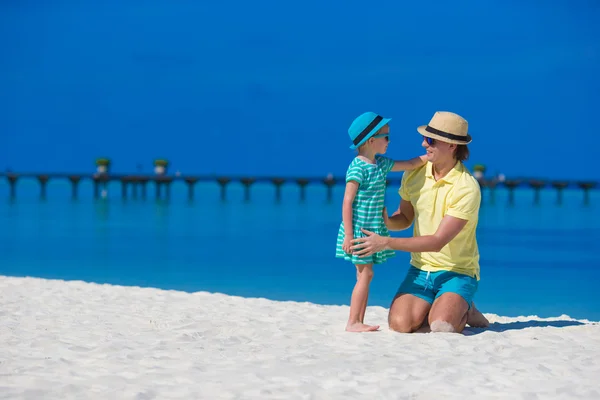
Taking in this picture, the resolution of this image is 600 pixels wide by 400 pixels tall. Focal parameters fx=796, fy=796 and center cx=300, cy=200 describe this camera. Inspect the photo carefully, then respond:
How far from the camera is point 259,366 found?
12.5 ft

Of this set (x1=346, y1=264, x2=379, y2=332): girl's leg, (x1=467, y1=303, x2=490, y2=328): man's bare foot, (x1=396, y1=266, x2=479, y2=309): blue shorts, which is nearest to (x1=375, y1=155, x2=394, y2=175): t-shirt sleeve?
(x1=346, y1=264, x2=379, y2=332): girl's leg

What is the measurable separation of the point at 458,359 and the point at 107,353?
178 cm

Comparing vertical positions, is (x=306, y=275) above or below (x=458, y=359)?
below

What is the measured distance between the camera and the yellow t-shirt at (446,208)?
4.58 m

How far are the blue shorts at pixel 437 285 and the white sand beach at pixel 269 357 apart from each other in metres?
0.26

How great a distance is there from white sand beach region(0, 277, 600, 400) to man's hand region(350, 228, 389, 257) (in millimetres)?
502

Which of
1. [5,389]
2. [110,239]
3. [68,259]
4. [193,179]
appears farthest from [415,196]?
[193,179]

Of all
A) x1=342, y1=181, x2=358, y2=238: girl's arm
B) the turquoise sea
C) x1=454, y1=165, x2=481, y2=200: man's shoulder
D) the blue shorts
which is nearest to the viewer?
x1=342, y1=181, x2=358, y2=238: girl's arm

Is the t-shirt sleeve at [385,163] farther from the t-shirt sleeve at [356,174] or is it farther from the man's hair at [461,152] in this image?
the man's hair at [461,152]

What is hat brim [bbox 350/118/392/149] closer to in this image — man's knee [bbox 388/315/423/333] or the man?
the man

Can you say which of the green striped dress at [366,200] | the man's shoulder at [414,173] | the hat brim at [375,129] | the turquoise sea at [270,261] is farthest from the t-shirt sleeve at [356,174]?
the turquoise sea at [270,261]

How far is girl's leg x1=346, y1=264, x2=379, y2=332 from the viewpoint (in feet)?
15.1

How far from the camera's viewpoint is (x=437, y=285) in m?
→ 4.80

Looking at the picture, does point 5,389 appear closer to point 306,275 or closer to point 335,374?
point 335,374
